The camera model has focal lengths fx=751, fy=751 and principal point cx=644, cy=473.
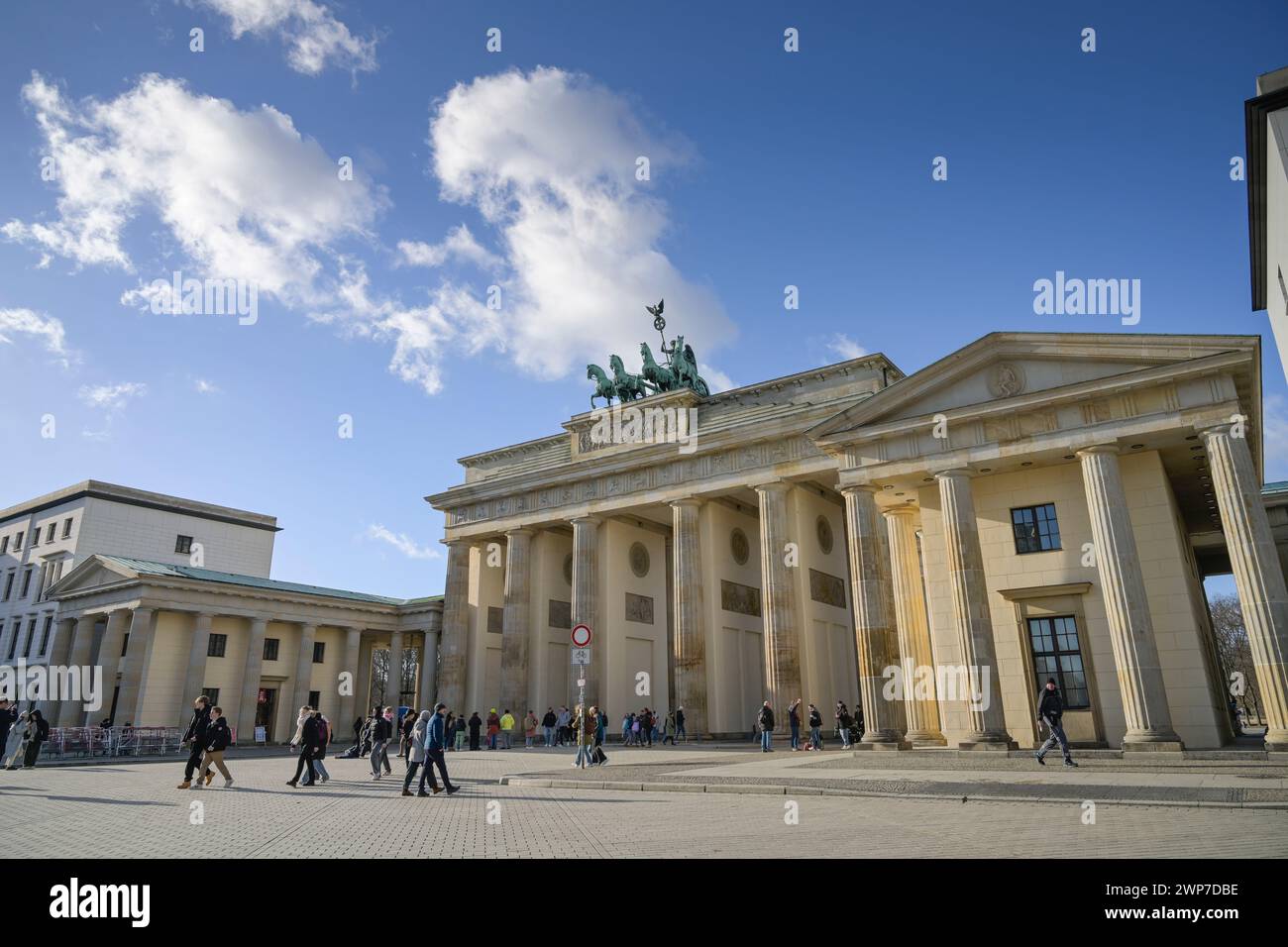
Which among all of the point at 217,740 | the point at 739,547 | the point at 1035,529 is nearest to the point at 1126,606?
the point at 1035,529

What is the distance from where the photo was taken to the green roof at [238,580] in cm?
4144

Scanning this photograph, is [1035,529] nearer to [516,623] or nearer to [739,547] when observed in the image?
[739,547]

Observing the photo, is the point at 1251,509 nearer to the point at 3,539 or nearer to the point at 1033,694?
the point at 1033,694

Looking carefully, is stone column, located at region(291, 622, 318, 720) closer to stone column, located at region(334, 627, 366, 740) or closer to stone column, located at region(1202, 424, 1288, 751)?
stone column, located at region(334, 627, 366, 740)

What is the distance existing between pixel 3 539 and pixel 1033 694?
239 ft

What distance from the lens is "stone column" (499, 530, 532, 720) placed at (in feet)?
126

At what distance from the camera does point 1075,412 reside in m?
21.0

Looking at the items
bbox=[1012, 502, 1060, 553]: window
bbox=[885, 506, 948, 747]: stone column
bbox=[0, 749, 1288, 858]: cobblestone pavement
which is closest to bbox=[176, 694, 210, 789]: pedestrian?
bbox=[0, 749, 1288, 858]: cobblestone pavement

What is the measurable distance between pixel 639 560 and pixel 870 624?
65.0 ft

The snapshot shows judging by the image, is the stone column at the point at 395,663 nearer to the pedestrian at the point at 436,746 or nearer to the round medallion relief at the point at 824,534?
Answer: the round medallion relief at the point at 824,534

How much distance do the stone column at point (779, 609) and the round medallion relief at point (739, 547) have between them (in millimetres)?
5665

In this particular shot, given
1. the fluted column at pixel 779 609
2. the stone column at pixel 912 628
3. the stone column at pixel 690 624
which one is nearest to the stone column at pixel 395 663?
the stone column at pixel 690 624

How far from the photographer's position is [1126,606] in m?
19.2

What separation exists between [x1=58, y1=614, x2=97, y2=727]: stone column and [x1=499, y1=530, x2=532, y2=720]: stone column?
2320cm
